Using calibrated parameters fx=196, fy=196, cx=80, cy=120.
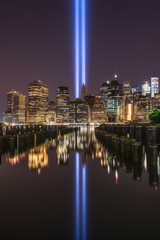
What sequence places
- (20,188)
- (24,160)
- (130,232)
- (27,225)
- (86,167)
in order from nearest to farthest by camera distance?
1. (130,232)
2. (27,225)
3. (20,188)
4. (86,167)
5. (24,160)

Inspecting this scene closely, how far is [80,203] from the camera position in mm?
8312

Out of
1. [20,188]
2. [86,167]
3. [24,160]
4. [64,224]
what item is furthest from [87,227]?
[24,160]

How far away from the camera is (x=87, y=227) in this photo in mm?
6465

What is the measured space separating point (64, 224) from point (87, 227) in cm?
77

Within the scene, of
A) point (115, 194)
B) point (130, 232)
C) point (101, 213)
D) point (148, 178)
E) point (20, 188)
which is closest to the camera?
point (130, 232)

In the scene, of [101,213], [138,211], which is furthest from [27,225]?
[138,211]

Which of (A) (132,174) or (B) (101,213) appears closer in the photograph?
(B) (101,213)

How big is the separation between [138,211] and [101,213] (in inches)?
55.2

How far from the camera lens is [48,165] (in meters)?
16.0

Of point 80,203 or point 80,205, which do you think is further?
point 80,203

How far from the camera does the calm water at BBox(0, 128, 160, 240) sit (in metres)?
6.16

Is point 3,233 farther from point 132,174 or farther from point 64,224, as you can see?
point 132,174

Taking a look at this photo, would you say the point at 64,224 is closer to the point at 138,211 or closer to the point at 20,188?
the point at 138,211

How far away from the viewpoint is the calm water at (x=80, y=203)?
6156mm
